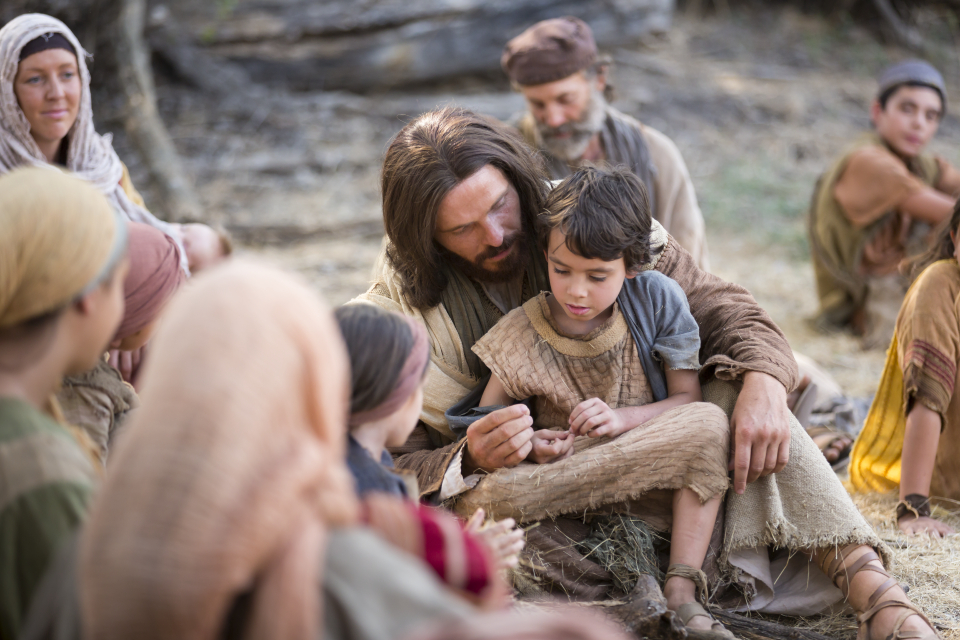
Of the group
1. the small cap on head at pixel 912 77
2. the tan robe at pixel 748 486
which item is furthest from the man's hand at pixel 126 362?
the small cap on head at pixel 912 77

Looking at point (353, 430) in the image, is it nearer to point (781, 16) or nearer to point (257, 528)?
point (257, 528)

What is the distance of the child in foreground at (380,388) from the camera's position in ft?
7.10

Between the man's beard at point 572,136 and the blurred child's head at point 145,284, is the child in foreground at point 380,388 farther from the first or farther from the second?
the man's beard at point 572,136

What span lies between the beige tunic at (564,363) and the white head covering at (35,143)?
1.75 m

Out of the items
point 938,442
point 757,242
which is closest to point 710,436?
point 938,442

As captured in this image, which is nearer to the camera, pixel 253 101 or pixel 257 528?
pixel 257 528

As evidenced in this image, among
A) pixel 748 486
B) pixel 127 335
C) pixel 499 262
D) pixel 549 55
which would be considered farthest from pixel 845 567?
pixel 549 55

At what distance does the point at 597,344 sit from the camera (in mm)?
3209

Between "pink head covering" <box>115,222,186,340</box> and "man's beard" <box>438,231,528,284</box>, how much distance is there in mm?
1157

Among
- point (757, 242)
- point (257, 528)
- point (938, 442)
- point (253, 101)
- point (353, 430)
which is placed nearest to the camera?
point (257, 528)

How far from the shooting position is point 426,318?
348cm

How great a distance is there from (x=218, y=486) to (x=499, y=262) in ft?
7.10

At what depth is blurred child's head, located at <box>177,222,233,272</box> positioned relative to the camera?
4973mm

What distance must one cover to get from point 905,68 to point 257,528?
6.86m
